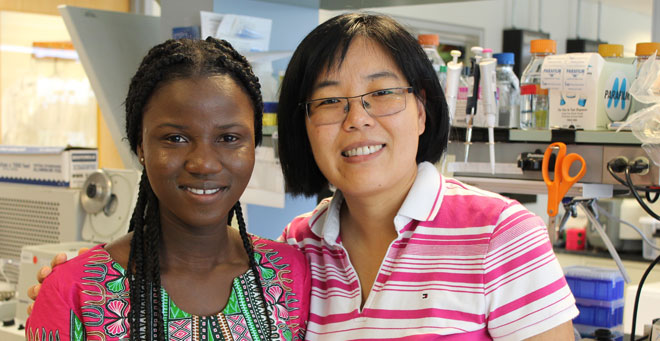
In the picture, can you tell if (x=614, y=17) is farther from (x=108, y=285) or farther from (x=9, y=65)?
(x=108, y=285)

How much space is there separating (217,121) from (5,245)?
2.00 metres

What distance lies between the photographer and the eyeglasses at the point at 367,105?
50.8 inches

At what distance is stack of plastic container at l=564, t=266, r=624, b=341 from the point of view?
165cm

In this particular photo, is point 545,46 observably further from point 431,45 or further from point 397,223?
point 397,223

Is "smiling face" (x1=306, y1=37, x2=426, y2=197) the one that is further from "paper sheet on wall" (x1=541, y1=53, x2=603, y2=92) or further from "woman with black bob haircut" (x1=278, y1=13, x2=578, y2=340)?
"paper sheet on wall" (x1=541, y1=53, x2=603, y2=92)

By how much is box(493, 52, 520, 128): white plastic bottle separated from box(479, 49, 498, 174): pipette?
0.11 meters

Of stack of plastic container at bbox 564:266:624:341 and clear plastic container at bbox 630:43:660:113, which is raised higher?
clear plastic container at bbox 630:43:660:113

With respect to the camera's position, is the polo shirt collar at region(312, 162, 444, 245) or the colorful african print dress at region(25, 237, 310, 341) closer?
the colorful african print dress at region(25, 237, 310, 341)

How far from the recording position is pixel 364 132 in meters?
1.29

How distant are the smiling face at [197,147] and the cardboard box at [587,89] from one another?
840 millimetres

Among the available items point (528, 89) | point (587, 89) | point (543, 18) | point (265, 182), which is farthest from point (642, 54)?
point (543, 18)

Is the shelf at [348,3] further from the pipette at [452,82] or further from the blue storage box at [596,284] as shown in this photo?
the blue storage box at [596,284]

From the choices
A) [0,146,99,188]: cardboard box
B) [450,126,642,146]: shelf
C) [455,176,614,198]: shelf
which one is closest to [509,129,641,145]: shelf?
[450,126,642,146]: shelf

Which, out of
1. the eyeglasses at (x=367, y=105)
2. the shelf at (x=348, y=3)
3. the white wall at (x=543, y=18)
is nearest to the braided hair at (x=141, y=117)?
the eyeglasses at (x=367, y=105)
